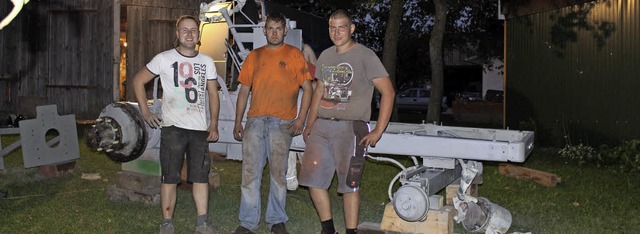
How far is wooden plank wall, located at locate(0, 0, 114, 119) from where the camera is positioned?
19453mm

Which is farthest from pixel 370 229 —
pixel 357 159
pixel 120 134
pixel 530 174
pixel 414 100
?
pixel 414 100

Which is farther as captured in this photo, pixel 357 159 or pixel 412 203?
pixel 357 159

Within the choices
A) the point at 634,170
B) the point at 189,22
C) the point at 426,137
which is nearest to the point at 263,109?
the point at 189,22

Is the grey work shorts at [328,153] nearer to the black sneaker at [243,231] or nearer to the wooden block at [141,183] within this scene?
the black sneaker at [243,231]

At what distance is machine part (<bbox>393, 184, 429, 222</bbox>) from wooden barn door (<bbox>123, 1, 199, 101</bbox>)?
1414cm

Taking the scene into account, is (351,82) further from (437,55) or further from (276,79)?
(437,55)

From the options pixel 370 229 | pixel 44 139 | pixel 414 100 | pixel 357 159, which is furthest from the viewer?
pixel 414 100

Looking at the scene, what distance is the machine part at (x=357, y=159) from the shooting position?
19.1ft

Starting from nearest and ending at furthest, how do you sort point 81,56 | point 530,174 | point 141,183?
point 141,183 < point 530,174 < point 81,56

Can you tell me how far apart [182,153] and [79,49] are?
14545 mm

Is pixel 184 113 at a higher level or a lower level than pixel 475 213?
higher

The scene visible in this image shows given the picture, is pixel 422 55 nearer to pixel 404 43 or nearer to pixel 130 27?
pixel 404 43

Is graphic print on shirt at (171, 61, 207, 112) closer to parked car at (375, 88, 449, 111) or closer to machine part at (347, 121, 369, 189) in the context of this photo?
machine part at (347, 121, 369, 189)

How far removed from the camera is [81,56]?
19.7 m
